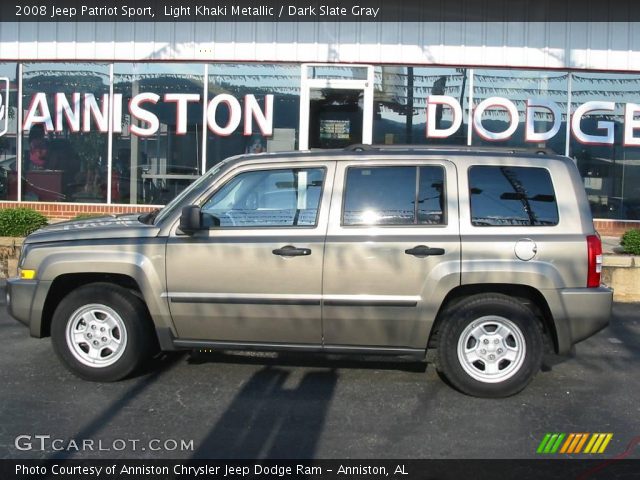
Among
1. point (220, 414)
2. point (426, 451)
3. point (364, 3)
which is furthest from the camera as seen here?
point (364, 3)

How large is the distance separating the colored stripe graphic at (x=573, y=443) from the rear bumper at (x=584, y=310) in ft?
2.45

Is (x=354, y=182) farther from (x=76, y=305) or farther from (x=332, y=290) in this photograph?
(x=76, y=305)

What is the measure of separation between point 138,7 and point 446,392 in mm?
9582

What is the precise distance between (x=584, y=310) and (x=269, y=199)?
7.97 ft

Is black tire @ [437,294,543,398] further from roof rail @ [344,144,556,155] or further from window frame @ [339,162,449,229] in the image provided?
roof rail @ [344,144,556,155]

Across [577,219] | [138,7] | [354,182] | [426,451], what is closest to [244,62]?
[138,7]

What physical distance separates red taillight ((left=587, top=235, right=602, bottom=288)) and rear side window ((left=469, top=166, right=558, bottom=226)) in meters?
0.28

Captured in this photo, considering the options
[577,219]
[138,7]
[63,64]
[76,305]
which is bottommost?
[76,305]

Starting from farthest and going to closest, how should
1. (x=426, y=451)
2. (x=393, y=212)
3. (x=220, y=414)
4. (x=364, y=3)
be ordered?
(x=364, y=3) < (x=393, y=212) < (x=220, y=414) < (x=426, y=451)

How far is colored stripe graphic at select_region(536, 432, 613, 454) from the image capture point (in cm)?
409

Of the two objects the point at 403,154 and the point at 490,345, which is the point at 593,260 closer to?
the point at 490,345

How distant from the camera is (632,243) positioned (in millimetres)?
8633

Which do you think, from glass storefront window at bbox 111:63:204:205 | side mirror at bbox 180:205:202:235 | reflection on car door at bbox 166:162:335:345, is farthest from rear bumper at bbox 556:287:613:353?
glass storefront window at bbox 111:63:204:205

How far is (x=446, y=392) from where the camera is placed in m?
5.04
